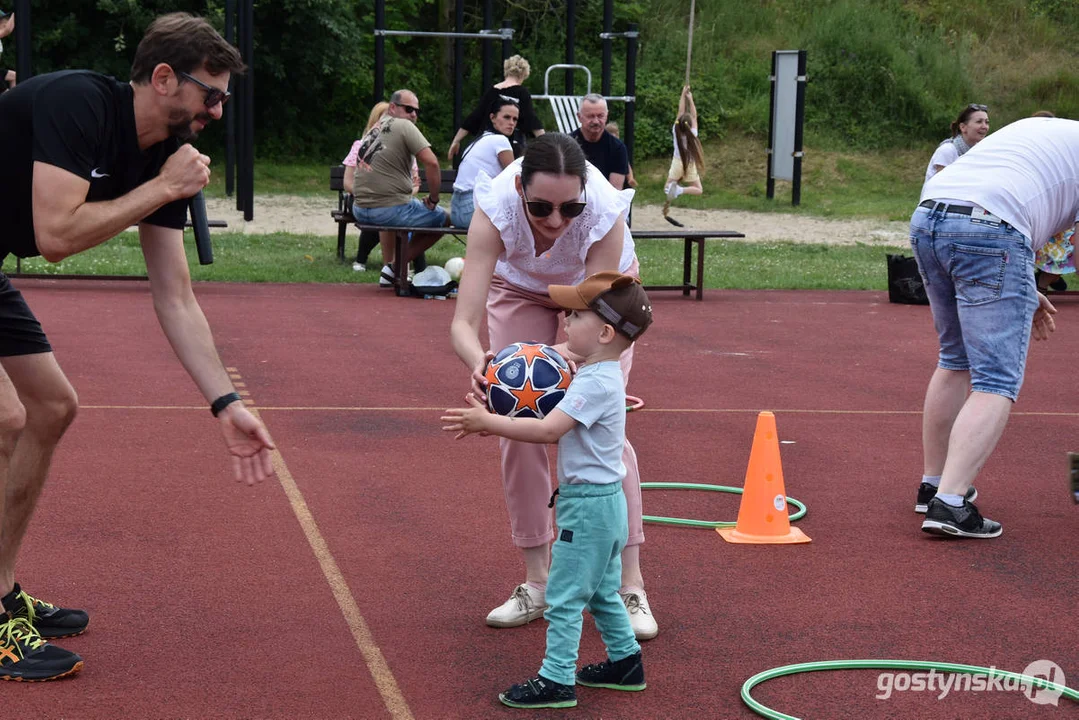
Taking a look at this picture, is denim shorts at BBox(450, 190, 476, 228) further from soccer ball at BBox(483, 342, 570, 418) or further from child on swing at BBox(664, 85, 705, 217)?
soccer ball at BBox(483, 342, 570, 418)

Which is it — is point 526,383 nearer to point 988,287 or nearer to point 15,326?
point 15,326

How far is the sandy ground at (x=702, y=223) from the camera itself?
21266 millimetres

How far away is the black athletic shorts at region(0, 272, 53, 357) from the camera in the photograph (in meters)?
4.10

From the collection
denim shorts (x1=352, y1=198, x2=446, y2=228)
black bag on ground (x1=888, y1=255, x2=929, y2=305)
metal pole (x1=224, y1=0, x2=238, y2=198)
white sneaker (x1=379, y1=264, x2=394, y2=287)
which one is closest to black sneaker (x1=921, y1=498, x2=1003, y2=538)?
black bag on ground (x1=888, y1=255, x2=929, y2=305)

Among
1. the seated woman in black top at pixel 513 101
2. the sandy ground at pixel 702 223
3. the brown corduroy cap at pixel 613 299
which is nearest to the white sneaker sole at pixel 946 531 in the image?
the brown corduroy cap at pixel 613 299

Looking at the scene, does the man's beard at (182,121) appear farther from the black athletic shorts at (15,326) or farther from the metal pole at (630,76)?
the metal pole at (630,76)

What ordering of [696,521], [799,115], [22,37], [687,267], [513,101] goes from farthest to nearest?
[799,115] < [22,37] < [513,101] < [687,267] < [696,521]

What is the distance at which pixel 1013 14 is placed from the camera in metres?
37.2

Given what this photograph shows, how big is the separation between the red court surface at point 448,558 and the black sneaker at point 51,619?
6 cm

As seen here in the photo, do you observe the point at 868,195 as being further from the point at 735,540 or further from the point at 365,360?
the point at 735,540

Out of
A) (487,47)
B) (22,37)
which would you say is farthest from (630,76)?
(22,37)

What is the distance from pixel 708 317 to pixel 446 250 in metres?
5.62

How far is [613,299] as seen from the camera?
3.90m

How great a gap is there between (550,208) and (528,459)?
0.90 metres
